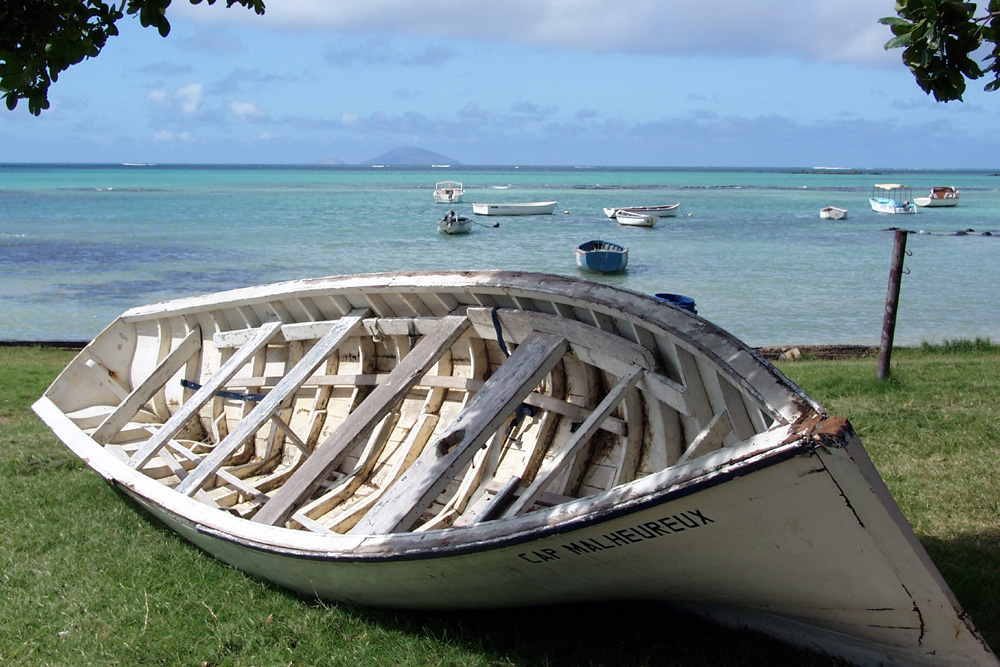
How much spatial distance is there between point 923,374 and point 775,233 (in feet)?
122

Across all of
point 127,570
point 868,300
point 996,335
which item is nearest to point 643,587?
point 127,570

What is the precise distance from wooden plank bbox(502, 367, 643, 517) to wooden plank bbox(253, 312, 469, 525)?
102 centimetres

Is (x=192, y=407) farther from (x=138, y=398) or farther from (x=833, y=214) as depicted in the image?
(x=833, y=214)

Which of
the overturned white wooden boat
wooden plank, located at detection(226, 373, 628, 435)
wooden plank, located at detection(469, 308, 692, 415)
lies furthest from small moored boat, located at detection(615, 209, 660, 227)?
wooden plank, located at detection(469, 308, 692, 415)

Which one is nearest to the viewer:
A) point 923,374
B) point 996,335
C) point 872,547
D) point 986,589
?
point 872,547

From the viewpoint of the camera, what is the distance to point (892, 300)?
28.3ft

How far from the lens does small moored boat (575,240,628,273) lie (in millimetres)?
27016

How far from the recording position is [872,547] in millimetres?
2803

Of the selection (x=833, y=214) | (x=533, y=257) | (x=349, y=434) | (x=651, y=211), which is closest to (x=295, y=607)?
(x=349, y=434)

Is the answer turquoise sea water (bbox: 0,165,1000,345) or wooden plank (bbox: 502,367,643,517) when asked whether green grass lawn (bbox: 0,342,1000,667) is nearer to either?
wooden plank (bbox: 502,367,643,517)

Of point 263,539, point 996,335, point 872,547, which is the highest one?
point 872,547

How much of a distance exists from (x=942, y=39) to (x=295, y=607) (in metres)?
4.29

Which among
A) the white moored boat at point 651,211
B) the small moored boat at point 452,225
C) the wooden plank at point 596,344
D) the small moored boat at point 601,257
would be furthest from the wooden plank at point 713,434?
the white moored boat at point 651,211

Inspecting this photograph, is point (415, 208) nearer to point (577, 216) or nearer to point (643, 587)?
point (577, 216)
